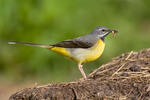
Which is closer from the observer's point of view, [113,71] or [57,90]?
[57,90]

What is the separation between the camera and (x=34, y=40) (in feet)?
50.7

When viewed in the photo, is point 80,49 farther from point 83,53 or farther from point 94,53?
point 94,53

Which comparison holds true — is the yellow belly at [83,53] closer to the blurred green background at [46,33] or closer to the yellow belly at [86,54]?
the yellow belly at [86,54]

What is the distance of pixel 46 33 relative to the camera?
614 inches

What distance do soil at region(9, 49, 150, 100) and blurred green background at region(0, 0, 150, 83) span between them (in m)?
6.30

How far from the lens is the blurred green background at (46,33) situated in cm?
1529

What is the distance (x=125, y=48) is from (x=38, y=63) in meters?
3.20

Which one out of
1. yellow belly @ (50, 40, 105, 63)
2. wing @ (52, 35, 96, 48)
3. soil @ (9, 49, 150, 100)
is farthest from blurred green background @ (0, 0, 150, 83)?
soil @ (9, 49, 150, 100)

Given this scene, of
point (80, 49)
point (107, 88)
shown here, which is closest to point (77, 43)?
point (80, 49)

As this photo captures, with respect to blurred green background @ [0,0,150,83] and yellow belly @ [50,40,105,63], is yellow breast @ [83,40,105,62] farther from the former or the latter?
blurred green background @ [0,0,150,83]

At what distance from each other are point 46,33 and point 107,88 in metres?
7.85

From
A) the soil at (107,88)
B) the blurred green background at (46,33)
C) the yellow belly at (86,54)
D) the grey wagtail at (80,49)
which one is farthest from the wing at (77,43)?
the blurred green background at (46,33)

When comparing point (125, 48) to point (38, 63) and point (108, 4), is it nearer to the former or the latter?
point (108, 4)

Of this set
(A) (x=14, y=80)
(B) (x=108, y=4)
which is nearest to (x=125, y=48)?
(B) (x=108, y=4)
